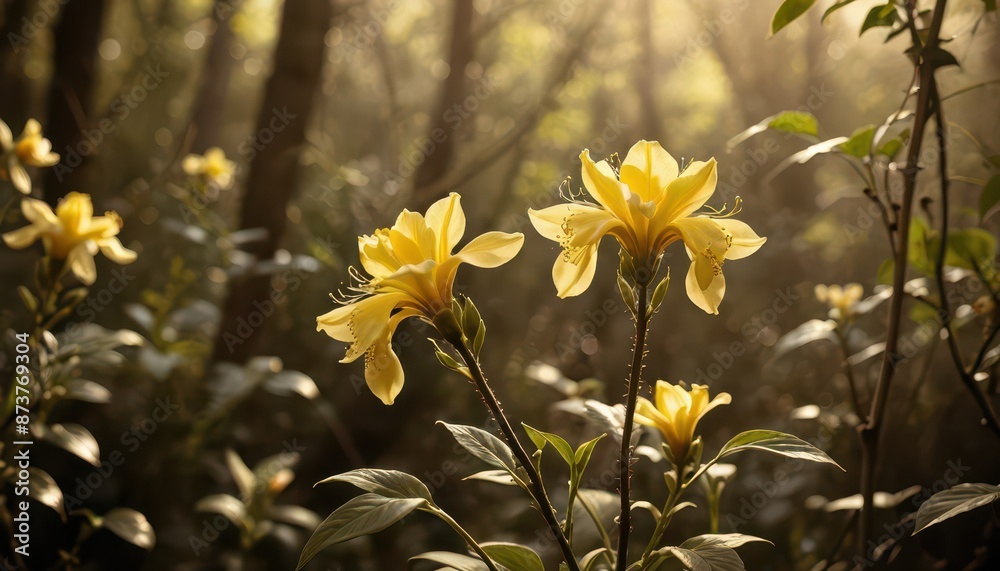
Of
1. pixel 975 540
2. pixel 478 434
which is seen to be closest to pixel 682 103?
pixel 975 540

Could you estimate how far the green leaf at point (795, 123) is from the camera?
1.18m

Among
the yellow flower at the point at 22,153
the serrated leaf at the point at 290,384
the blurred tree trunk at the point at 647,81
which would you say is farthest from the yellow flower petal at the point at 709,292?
the blurred tree trunk at the point at 647,81

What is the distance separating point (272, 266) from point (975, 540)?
2.28 metres

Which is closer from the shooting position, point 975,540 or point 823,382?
point 975,540

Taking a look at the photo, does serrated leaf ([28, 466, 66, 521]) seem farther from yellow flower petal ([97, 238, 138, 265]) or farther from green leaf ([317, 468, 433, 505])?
green leaf ([317, 468, 433, 505])

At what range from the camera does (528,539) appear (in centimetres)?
257

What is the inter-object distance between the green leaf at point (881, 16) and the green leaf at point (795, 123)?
17cm

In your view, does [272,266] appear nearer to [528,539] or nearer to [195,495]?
[195,495]

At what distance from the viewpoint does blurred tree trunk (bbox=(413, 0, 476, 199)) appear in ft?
13.4

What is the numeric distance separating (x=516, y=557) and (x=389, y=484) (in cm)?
20

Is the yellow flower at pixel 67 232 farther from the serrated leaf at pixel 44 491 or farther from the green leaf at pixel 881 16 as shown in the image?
the green leaf at pixel 881 16

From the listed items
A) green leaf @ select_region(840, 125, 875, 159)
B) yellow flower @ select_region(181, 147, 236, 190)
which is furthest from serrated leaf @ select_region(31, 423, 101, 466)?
yellow flower @ select_region(181, 147, 236, 190)

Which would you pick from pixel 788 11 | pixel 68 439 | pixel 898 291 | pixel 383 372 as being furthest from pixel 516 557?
pixel 68 439

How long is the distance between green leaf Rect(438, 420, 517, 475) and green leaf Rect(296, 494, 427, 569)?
0.39 feet
